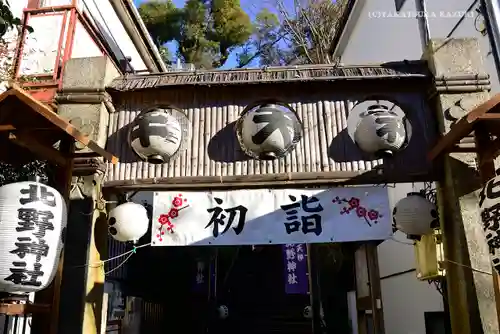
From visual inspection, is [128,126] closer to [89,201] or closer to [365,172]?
[89,201]

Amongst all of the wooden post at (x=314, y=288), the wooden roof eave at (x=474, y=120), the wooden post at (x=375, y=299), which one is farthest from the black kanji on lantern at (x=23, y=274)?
the wooden post at (x=314, y=288)

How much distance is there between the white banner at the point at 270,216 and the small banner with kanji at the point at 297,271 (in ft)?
24.6

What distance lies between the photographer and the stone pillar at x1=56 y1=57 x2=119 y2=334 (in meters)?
6.82

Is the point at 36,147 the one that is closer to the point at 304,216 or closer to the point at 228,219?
the point at 228,219

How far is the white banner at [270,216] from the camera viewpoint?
725cm

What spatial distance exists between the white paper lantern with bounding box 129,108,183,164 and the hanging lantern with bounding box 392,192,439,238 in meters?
3.82

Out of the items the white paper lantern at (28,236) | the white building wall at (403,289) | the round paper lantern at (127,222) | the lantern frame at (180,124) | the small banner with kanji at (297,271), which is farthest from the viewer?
the small banner with kanji at (297,271)

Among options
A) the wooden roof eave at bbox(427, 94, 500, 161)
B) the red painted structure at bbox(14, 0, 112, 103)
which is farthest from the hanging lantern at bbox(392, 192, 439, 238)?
the red painted structure at bbox(14, 0, 112, 103)

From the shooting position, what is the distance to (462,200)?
6.60m

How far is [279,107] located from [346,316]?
9.34 m

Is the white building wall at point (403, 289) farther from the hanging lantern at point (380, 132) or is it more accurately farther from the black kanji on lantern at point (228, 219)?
the black kanji on lantern at point (228, 219)

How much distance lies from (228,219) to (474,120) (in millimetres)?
3954

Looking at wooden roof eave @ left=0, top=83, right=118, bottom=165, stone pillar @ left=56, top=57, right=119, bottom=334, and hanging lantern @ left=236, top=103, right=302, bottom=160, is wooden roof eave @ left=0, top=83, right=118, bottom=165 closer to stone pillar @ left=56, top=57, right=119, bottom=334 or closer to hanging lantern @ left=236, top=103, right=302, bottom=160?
stone pillar @ left=56, top=57, right=119, bottom=334

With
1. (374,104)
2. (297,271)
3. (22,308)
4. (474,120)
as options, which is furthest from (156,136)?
(297,271)
